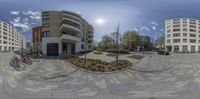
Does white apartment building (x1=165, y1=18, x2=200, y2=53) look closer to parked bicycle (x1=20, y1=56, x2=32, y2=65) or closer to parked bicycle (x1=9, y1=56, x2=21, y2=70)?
parked bicycle (x1=20, y1=56, x2=32, y2=65)

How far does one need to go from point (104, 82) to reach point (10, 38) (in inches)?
82.1

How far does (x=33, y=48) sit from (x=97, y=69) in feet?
4.42

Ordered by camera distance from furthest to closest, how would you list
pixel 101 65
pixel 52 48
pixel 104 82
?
pixel 104 82 → pixel 101 65 → pixel 52 48

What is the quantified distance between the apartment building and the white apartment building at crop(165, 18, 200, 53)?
4.68 ft

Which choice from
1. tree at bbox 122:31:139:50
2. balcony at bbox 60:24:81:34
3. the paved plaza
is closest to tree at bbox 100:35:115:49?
tree at bbox 122:31:139:50

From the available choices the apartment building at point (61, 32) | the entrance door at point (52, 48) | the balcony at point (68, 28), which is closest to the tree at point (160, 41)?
the apartment building at point (61, 32)

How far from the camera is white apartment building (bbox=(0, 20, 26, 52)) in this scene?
296 centimetres

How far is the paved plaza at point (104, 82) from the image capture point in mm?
3197

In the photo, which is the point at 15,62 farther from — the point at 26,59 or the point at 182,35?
the point at 182,35

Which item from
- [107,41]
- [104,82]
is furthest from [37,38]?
[104,82]

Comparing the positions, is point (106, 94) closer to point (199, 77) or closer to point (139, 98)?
point (139, 98)

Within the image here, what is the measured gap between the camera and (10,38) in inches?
119

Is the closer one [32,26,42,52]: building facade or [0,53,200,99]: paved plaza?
[32,26,42,52]: building facade

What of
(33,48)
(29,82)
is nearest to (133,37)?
(33,48)
